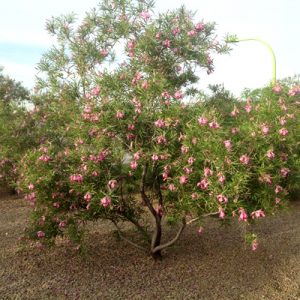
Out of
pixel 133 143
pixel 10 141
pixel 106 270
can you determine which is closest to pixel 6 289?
pixel 106 270

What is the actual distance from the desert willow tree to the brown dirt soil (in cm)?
50

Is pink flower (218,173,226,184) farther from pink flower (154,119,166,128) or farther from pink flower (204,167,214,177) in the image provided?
pink flower (154,119,166,128)

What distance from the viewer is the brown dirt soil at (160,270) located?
4.93m

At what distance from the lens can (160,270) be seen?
5.64 m

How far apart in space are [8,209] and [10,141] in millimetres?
2949

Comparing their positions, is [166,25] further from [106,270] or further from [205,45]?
→ [106,270]

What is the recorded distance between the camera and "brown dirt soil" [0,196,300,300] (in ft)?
16.2

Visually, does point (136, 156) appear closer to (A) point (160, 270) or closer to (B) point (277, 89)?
(B) point (277, 89)

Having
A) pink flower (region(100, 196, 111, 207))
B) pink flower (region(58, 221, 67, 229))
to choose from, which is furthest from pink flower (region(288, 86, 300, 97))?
pink flower (region(58, 221, 67, 229))

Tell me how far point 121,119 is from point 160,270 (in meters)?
2.39

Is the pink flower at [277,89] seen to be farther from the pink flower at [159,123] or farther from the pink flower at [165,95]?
the pink flower at [159,123]

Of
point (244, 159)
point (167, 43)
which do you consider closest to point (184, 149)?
point (244, 159)

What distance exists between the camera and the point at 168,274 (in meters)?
5.51

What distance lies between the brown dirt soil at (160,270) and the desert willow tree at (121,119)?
50 centimetres
